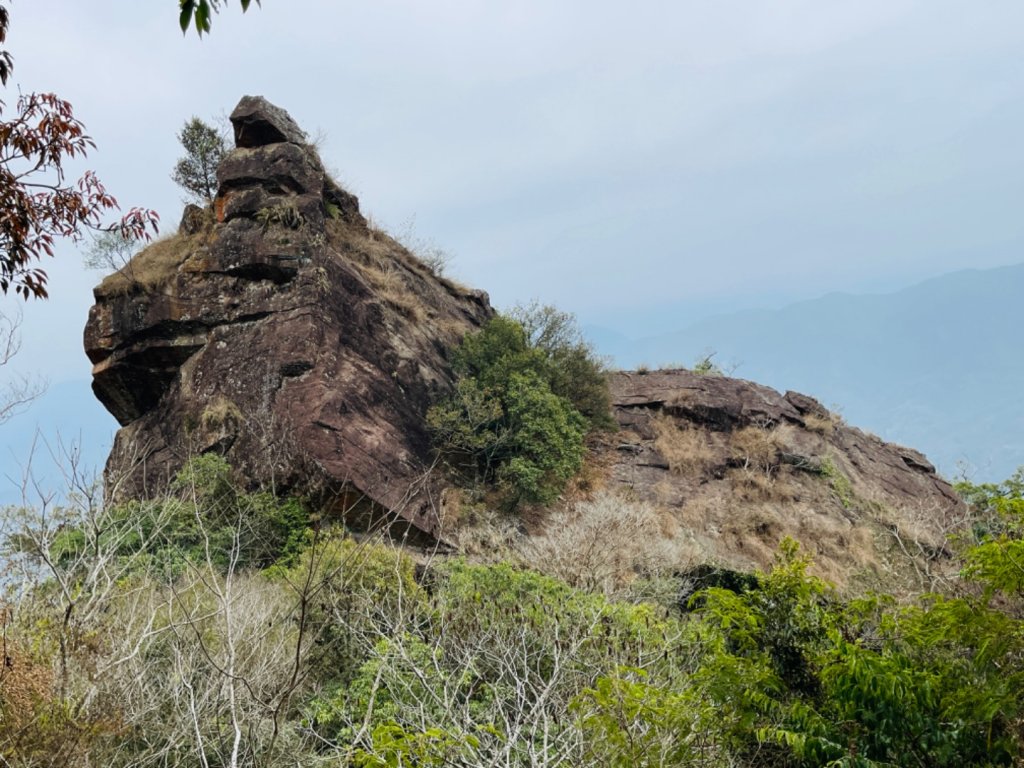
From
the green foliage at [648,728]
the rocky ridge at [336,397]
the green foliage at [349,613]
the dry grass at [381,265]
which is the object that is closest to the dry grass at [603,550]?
the rocky ridge at [336,397]

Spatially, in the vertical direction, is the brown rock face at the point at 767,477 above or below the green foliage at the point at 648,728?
above

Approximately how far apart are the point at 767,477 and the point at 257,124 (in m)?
18.3

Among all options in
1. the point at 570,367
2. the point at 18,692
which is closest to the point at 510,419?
the point at 570,367

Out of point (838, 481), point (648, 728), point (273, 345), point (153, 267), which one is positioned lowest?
point (648, 728)

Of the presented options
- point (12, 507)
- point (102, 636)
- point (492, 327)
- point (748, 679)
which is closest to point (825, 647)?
point (748, 679)

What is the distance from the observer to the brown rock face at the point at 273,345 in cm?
1623

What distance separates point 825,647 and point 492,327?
17.0m

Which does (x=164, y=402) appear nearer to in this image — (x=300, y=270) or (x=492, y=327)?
(x=300, y=270)

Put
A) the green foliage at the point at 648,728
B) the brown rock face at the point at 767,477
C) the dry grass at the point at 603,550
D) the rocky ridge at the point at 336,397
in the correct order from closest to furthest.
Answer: the green foliage at the point at 648,728
the dry grass at the point at 603,550
the rocky ridge at the point at 336,397
the brown rock face at the point at 767,477

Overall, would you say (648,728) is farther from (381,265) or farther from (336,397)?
(381,265)

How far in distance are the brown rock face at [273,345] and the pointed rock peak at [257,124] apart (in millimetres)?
40

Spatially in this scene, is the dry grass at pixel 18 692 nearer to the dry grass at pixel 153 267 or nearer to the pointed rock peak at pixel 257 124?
the dry grass at pixel 153 267

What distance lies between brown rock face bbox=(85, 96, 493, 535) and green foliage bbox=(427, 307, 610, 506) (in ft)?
2.54

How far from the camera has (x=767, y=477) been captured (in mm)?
22766
